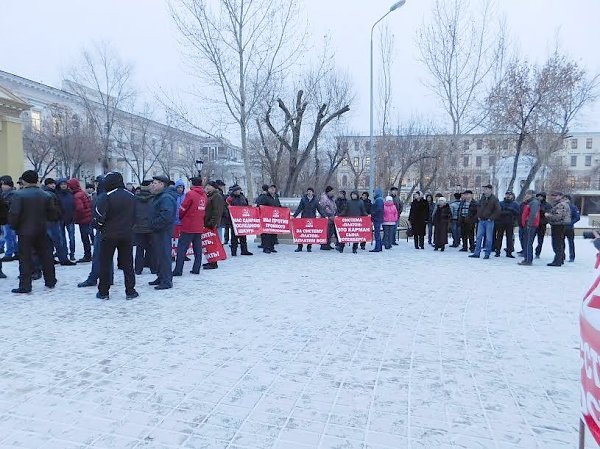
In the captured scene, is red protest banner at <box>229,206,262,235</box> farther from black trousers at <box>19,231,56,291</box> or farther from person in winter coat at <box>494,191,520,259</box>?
person in winter coat at <box>494,191,520,259</box>

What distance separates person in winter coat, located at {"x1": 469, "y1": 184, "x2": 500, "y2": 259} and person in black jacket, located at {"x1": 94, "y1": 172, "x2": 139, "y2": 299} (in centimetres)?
885

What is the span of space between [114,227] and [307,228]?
704 centimetres

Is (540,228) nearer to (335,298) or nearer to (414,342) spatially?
(335,298)

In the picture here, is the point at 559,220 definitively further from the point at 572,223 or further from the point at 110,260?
the point at 110,260

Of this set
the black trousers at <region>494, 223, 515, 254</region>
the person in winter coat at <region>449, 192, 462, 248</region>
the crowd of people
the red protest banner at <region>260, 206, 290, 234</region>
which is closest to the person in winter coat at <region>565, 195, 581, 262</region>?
the crowd of people

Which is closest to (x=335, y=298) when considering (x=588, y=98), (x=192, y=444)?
(x=192, y=444)

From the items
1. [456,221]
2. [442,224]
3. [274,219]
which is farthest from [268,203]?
[456,221]

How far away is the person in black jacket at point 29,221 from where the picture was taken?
22.8 ft

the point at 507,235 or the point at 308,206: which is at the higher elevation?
the point at 308,206

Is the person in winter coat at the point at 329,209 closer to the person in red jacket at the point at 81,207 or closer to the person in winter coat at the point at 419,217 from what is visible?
the person in winter coat at the point at 419,217

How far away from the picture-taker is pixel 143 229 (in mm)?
8766

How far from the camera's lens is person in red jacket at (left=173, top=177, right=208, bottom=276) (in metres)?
8.62

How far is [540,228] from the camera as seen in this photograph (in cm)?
1168

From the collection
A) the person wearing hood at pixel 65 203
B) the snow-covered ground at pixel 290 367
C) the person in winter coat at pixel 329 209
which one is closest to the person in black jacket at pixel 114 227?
the snow-covered ground at pixel 290 367
